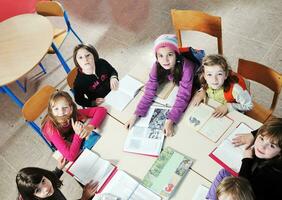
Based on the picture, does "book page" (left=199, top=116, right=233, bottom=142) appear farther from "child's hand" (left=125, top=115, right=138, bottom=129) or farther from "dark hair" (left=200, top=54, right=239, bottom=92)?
"child's hand" (left=125, top=115, right=138, bottom=129)

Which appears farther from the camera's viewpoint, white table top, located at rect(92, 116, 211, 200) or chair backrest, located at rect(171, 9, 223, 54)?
chair backrest, located at rect(171, 9, 223, 54)

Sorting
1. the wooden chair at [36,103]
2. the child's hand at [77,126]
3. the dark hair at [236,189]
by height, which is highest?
the dark hair at [236,189]

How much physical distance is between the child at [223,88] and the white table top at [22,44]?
1702mm

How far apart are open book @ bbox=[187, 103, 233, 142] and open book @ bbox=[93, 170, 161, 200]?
21.1 inches

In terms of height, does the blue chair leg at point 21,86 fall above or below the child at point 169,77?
below

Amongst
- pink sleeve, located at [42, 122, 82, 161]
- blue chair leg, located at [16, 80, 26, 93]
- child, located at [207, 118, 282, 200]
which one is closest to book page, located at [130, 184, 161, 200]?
child, located at [207, 118, 282, 200]

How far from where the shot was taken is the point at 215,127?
1989mm

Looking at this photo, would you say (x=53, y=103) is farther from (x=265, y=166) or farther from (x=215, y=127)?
(x=265, y=166)

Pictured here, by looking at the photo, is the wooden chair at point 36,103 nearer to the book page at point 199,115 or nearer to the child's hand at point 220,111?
the book page at point 199,115

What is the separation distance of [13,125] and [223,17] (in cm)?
296

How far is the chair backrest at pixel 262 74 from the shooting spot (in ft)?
6.91

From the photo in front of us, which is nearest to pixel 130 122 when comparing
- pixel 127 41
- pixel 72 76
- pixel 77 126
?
pixel 77 126

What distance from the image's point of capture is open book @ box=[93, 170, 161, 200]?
5.98 feet

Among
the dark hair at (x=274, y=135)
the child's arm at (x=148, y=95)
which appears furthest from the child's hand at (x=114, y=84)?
the dark hair at (x=274, y=135)
